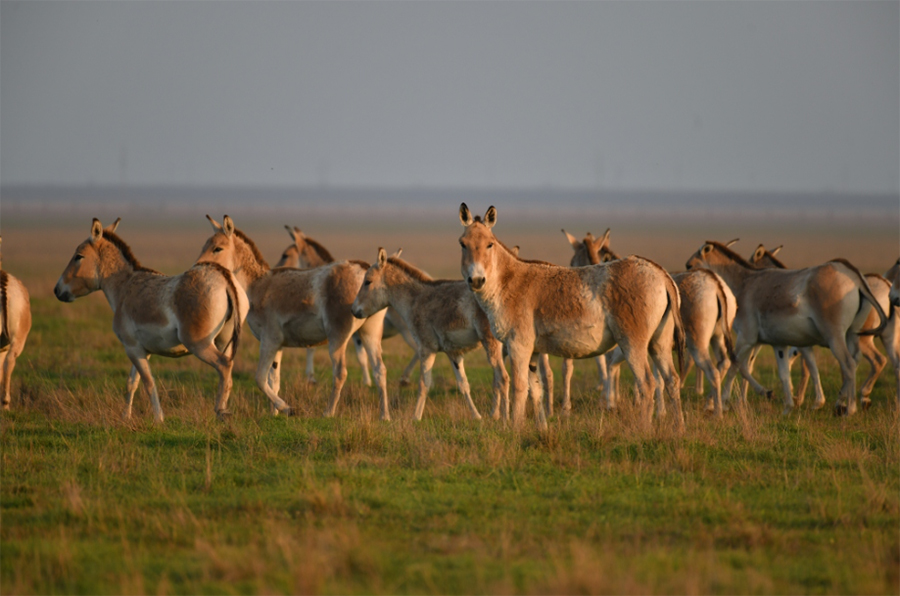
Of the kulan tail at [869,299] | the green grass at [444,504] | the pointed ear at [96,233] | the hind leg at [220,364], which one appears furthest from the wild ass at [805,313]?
the pointed ear at [96,233]

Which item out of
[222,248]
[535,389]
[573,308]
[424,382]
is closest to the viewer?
[573,308]

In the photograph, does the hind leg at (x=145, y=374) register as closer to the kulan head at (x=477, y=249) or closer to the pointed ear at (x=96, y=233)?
the pointed ear at (x=96, y=233)

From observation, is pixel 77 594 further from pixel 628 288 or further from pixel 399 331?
pixel 399 331

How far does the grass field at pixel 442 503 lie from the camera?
6.20m

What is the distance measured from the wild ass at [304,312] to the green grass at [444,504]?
905mm

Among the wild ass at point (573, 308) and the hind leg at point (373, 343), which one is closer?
the wild ass at point (573, 308)

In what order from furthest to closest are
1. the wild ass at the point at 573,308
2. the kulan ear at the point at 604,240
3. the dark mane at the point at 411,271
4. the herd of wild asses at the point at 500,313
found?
the kulan ear at the point at 604,240, the dark mane at the point at 411,271, the herd of wild asses at the point at 500,313, the wild ass at the point at 573,308

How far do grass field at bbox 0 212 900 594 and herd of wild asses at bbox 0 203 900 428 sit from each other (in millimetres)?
743

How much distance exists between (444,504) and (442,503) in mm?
36

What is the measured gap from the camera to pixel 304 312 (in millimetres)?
12672

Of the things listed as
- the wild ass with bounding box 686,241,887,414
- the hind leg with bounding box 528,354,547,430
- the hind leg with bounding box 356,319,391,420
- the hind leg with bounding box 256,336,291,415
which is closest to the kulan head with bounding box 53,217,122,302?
the hind leg with bounding box 256,336,291,415

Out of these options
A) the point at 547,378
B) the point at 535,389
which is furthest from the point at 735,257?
the point at 535,389

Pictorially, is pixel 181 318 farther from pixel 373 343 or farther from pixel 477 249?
pixel 477 249

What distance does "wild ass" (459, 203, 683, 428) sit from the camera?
10.3 meters
